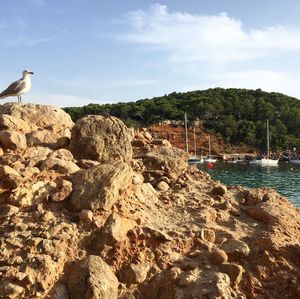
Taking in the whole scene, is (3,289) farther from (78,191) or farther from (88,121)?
(88,121)

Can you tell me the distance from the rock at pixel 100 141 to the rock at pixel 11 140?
1187mm

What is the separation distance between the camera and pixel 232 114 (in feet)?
413

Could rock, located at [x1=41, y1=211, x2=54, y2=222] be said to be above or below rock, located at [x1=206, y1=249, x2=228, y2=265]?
above

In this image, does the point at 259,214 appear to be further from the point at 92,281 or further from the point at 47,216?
the point at 47,216

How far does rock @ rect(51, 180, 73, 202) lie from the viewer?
839cm

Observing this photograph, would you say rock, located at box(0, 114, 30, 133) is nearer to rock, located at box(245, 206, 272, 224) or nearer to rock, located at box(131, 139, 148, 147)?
rock, located at box(131, 139, 148, 147)

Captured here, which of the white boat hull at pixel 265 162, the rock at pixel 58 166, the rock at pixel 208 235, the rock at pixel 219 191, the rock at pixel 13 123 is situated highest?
the rock at pixel 13 123

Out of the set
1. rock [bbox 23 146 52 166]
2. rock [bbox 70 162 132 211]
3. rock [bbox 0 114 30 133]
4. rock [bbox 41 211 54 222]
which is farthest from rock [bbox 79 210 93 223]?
rock [bbox 0 114 30 133]

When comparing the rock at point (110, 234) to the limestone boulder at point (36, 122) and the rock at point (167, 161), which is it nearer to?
the rock at point (167, 161)

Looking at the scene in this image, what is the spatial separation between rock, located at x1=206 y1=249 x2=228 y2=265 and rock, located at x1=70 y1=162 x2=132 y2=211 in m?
2.03

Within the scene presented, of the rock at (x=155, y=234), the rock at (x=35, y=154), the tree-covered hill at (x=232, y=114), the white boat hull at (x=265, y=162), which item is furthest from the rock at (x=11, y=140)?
the tree-covered hill at (x=232, y=114)

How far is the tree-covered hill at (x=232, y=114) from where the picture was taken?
11388 cm

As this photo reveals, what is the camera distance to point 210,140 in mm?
115375

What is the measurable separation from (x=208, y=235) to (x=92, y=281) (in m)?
2.65
